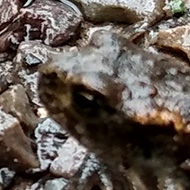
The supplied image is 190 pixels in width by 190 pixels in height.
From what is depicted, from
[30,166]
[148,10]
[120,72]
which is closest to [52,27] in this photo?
[148,10]

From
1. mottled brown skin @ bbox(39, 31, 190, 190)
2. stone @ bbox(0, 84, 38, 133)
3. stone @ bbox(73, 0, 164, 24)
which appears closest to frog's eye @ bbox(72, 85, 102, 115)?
mottled brown skin @ bbox(39, 31, 190, 190)

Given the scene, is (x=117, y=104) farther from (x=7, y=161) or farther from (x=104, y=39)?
(x=7, y=161)

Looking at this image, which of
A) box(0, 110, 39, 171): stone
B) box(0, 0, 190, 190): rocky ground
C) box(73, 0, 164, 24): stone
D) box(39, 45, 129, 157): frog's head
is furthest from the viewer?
box(73, 0, 164, 24): stone

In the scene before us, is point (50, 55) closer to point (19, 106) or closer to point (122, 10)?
point (19, 106)

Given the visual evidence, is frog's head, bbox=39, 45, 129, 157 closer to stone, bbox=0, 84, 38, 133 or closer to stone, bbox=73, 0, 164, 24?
stone, bbox=0, 84, 38, 133

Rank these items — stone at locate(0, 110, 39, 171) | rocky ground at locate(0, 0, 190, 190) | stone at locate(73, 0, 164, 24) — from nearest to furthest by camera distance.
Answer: stone at locate(0, 110, 39, 171) → rocky ground at locate(0, 0, 190, 190) → stone at locate(73, 0, 164, 24)

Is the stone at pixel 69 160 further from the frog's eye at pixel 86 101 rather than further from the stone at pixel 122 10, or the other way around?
the stone at pixel 122 10

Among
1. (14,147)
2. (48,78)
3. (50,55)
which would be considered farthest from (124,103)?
(50,55)
